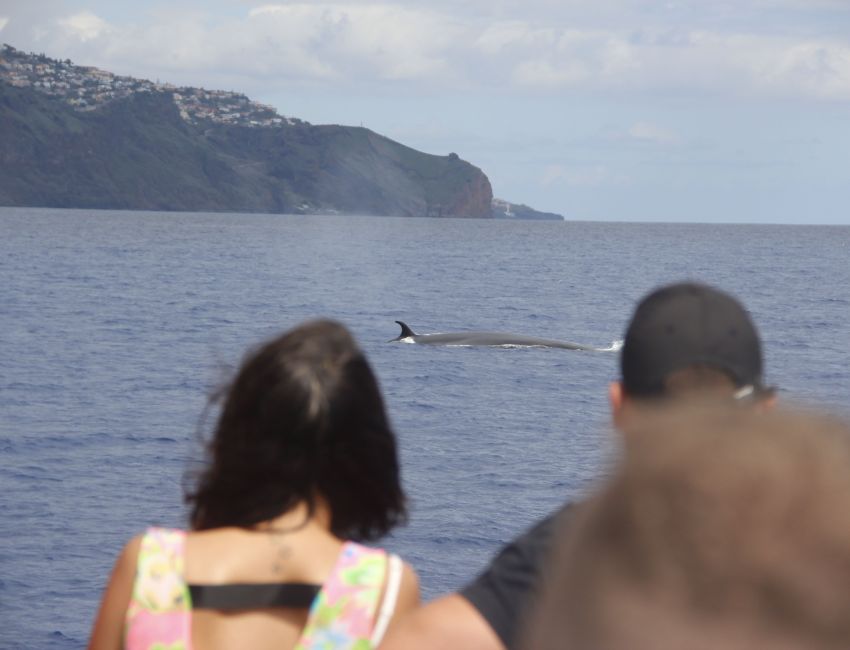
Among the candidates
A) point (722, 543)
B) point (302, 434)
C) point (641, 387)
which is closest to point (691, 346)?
point (641, 387)

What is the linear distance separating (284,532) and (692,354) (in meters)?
1.06

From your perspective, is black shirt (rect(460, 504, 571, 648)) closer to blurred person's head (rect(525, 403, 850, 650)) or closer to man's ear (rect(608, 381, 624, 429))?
man's ear (rect(608, 381, 624, 429))

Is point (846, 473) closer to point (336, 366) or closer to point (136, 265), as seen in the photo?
point (336, 366)

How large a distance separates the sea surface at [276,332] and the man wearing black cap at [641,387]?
0.49 feet

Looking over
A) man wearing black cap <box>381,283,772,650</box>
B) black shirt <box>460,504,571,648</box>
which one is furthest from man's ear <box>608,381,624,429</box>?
black shirt <box>460,504,571,648</box>

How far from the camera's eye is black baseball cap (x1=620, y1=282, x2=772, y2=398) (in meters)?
2.77

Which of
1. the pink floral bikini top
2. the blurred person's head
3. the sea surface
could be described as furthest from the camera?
the sea surface

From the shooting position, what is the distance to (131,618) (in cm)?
304

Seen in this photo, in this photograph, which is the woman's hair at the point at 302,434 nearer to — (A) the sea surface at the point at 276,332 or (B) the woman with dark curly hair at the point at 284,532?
(B) the woman with dark curly hair at the point at 284,532

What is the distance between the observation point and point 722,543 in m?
1.07

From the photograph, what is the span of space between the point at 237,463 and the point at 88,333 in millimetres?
49991

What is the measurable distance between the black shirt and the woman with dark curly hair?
41 centimetres

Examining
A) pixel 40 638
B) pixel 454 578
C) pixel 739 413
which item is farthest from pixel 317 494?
pixel 454 578

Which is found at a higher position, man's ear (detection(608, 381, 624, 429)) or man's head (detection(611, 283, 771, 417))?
man's head (detection(611, 283, 771, 417))
